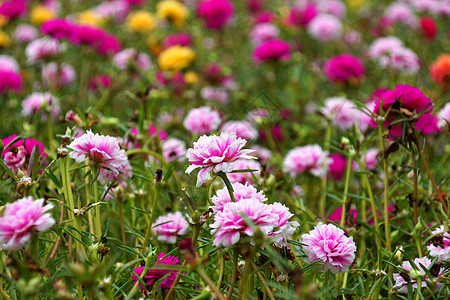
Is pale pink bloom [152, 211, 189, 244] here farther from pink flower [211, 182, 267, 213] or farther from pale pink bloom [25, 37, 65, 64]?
pale pink bloom [25, 37, 65, 64]

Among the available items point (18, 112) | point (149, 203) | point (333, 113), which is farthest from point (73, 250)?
point (18, 112)

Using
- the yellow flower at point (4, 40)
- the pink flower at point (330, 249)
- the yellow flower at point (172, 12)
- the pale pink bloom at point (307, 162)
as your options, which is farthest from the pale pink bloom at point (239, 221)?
the yellow flower at point (172, 12)

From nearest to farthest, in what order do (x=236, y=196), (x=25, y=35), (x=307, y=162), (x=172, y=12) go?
(x=236, y=196) < (x=307, y=162) < (x=25, y=35) < (x=172, y=12)

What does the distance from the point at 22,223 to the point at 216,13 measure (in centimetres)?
197

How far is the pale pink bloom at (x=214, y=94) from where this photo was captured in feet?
6.19

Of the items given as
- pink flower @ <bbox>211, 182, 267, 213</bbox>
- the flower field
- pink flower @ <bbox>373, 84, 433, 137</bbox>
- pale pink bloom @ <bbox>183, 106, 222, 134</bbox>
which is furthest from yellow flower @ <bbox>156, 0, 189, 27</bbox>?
pink flower @ <bbox>211, 182, 267, 213</bbox>

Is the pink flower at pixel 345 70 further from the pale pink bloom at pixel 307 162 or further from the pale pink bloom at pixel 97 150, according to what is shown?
the pale pink bloom at pixel 97 150

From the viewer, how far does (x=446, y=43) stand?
2.20 meters

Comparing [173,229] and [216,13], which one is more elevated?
[173,229]

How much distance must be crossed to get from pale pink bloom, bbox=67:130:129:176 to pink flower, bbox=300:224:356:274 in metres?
0.30

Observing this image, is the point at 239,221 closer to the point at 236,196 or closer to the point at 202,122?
A: the point at 236,196

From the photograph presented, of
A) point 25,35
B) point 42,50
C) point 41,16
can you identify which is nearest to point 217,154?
point 42,50

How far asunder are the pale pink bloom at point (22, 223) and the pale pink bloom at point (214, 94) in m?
1.34

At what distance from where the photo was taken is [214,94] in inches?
75.0
